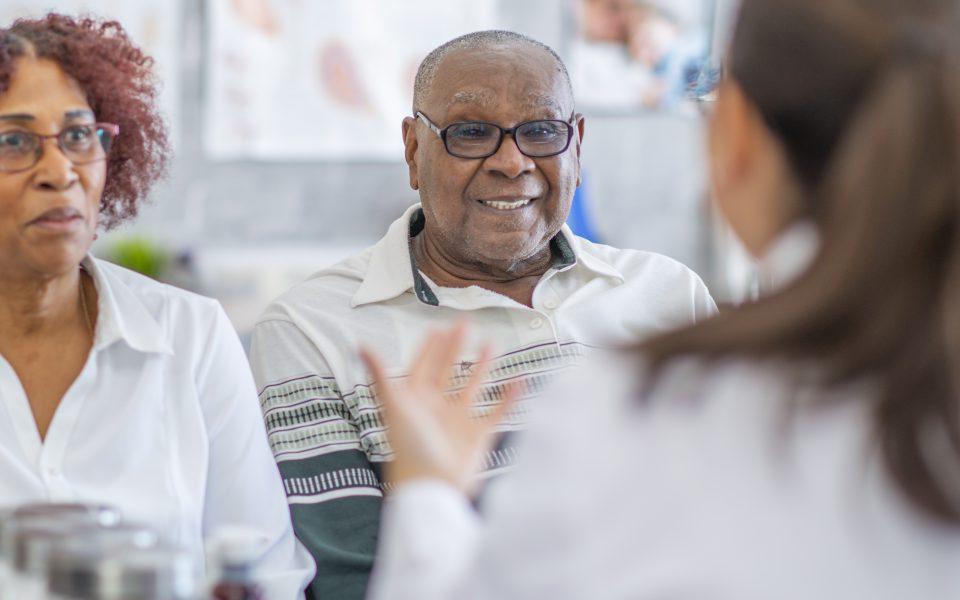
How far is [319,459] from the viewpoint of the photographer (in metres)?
1.80

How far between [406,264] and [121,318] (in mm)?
522

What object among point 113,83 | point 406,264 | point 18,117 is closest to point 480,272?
point 406,264

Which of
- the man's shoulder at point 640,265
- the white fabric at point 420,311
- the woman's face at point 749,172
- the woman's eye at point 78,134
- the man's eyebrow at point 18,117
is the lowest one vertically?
the white fabric at point 420,311

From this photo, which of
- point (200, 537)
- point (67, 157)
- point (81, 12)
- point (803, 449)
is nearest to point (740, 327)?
point (803, 449)

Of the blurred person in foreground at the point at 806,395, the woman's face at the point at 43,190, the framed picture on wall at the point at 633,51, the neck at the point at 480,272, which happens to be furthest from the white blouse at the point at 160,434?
the framed picture on wall at the point at 633,51

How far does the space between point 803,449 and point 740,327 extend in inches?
3.9

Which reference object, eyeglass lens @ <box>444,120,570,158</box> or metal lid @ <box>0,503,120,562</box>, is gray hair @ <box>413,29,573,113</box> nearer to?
eyeglass lens @ <box>444,120,570,158</box>

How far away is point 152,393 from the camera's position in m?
1.66

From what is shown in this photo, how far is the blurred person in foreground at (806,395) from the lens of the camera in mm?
812

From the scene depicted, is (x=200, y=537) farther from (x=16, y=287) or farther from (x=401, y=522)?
(x=401, y=522)

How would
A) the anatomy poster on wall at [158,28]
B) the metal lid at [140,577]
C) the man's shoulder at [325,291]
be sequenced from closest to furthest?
the metal lid at [140,577], the man's shoulder at [325,291], the anatomy poster on wall at [158,28]

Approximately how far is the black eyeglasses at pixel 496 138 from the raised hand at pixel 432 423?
927mm

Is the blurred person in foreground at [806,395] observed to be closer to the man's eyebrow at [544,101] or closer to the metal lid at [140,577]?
the metal lid at [140,577]

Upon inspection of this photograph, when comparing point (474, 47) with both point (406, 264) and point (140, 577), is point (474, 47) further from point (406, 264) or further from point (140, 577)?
point (140, 577)
